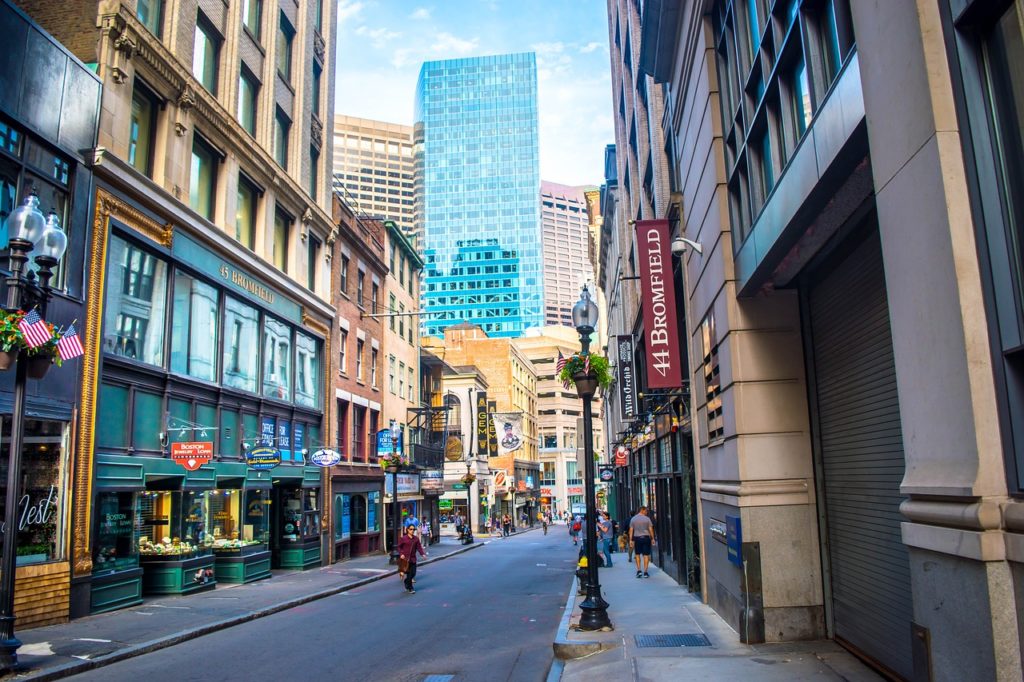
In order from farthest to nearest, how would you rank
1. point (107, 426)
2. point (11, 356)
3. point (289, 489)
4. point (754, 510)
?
point (289, 489), point (107, 426), point (754, 510), point (11, 356)

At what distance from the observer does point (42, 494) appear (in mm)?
15094

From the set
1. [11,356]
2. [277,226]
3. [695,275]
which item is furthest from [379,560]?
[11,356]

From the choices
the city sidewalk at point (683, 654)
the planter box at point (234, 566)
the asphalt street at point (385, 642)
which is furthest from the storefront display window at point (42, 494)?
the city sidewalk at point (683, 654)

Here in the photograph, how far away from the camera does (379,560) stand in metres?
32.1

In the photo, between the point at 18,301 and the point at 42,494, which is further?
the point at 42,494

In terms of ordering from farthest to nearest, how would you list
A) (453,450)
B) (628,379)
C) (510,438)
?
(453,450) < (510,438) < (628,379)

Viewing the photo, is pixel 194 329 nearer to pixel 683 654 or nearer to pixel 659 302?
pixel 659 302

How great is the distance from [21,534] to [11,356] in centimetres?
606

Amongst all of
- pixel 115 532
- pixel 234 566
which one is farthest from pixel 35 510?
pixel 234 566

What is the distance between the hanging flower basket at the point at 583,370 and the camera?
47.3 ft

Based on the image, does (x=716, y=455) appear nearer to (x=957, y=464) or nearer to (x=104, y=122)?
(x=957, y=464)

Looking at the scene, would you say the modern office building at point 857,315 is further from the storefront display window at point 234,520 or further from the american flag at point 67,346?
the storefront display window at point 234,520

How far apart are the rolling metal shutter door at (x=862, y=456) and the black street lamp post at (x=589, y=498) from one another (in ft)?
→ 12.3

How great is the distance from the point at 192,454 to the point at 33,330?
863 cm
